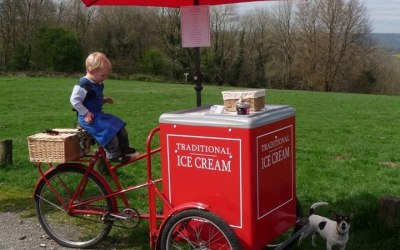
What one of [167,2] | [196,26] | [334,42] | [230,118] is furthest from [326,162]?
[334,42]

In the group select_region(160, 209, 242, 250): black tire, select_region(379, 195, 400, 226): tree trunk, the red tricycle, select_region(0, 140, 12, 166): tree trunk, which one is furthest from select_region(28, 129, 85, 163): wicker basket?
select_region(0, 140, 12, 166): tree trunk

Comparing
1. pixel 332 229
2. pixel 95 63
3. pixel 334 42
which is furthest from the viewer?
pixel 334 42

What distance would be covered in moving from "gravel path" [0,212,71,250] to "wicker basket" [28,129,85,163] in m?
0.93

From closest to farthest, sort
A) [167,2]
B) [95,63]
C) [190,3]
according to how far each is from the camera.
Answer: [95,63]
[190,3]
[167,2]

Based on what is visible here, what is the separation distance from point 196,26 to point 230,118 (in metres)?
2.08

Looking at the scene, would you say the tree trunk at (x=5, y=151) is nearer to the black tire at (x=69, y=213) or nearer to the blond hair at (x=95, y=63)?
the black tire at (x=69, y=213)

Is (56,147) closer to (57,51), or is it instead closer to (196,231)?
(196,231)

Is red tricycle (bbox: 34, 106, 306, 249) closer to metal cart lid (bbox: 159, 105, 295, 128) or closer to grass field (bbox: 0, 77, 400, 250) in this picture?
metal cart lid (bbox: 159, 105, 295, 128)

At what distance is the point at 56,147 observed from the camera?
4.49 metres

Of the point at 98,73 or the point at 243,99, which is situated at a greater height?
the point at 98,73

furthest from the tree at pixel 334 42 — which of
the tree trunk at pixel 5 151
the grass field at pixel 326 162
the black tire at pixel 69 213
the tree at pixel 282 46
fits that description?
the black tire at pixel 69 213

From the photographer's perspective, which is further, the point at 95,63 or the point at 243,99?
the point at 95,63

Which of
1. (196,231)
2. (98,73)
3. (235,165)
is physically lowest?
(196,231)

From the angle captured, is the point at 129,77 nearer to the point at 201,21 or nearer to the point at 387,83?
the point at 387,83
